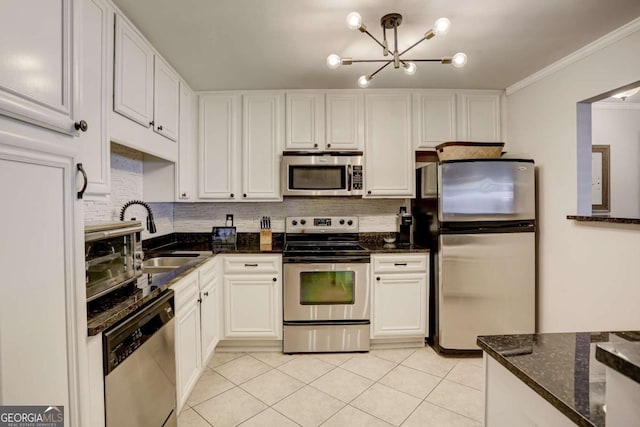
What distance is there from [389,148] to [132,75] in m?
2.12

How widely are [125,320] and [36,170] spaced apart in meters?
0.72

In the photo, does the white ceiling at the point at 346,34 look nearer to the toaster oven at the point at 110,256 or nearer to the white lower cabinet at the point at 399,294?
the toaster oven at the point at 110,256

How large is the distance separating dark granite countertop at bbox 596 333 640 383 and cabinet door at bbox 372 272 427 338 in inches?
86.1

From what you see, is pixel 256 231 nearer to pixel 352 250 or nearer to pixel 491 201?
pixel 352 250

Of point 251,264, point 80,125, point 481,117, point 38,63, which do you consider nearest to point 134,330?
point 80,125

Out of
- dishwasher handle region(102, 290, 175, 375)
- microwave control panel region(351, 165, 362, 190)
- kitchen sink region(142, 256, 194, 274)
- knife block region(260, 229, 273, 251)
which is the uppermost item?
microwave control panel region(351, 165, 362, 190)

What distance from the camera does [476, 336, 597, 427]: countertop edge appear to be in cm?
53

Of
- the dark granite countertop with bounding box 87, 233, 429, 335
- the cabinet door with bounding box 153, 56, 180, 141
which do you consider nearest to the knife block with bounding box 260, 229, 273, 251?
the dark granite countertop with bounding box 87, 233, 429, 335

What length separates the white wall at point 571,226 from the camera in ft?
6.17

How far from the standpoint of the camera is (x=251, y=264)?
2.56 m

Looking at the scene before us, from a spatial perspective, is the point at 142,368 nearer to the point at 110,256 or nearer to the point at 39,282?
the point at 110,256

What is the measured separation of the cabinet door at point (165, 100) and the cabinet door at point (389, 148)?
1.70 m

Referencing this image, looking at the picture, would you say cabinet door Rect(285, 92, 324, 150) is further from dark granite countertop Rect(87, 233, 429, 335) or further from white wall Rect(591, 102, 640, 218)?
white wall Rect(591, 102, 640, 218)

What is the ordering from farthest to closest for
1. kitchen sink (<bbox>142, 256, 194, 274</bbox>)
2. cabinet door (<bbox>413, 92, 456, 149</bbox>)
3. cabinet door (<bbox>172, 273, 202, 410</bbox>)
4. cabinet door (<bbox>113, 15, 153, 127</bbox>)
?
1. cabinet door (<bbox>413, 92, 456, 149</bbox>)
2. kitchen sink (<bbox>142, 256, 194, 274</bbox>)
3. cabinet door (<bbox>172, 273, 202, 410</bbox>)
4. cabinet door (<bbox>113, 15, 153, 127</bbox>)
